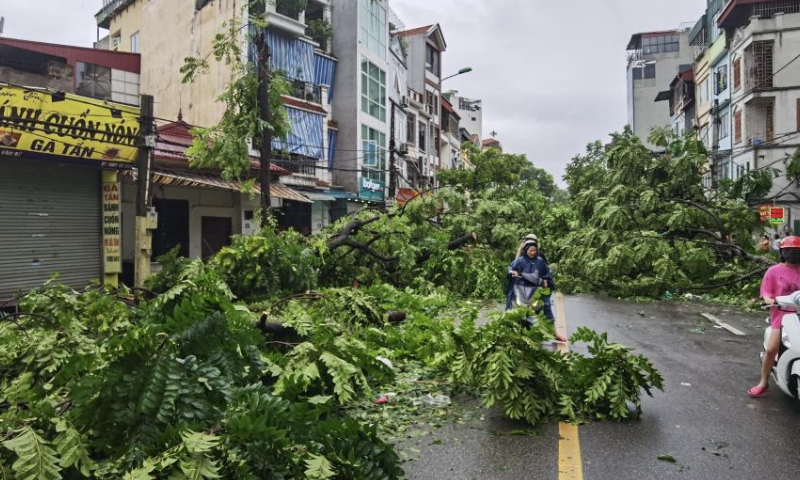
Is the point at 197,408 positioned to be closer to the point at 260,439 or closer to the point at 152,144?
the point at 260,439

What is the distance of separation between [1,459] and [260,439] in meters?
1.23

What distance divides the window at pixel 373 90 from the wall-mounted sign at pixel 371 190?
3.82m

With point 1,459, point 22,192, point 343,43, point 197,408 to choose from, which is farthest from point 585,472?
point 343,43

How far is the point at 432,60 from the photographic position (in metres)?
45.4

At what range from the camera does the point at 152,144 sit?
37.2 feet

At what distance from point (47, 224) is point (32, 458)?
1296 cm

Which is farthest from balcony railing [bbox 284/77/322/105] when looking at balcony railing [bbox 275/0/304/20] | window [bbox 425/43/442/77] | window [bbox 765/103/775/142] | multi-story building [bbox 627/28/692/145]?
multi-story building [bbox 627/28/692/145]

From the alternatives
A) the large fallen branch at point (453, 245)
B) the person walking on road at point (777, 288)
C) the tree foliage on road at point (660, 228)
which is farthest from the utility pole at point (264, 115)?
the person walking on road at point (777, 288)

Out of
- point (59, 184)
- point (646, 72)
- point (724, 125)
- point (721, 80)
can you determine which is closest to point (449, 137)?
point (721, 80)

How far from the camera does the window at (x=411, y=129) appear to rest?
4053cm

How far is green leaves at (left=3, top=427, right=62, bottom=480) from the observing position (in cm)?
272

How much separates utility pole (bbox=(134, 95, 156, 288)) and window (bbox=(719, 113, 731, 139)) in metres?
33.6

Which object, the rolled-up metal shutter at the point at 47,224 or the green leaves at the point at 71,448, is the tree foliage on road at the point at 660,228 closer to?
the rolled-up metal shutter at the point at 47,224

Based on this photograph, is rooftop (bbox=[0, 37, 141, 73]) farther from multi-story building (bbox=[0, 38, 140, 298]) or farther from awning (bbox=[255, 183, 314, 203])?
multi-story building (bbox=[0, 38, 140, 298])
